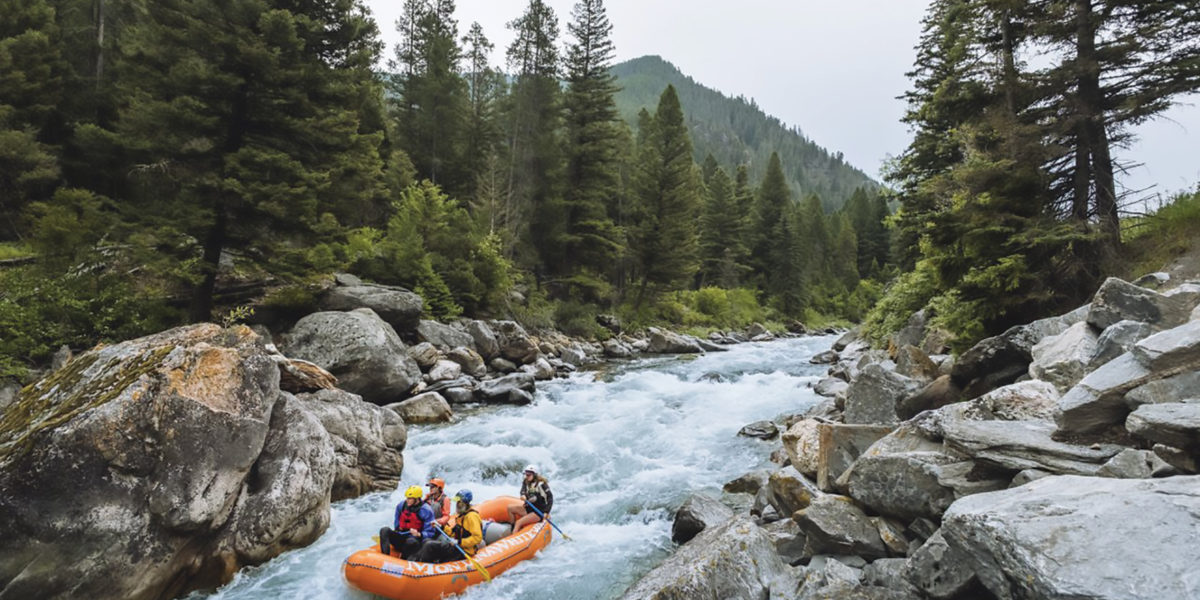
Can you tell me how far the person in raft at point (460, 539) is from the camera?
6691mm

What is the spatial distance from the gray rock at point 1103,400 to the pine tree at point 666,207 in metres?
28.9

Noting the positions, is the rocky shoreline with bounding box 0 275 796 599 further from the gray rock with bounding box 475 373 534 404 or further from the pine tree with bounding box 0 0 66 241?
the pine tree with bounding box 0 0 66 241

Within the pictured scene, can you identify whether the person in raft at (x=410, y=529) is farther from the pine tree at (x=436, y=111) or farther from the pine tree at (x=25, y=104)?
the pine tree at (x=436, y=111)

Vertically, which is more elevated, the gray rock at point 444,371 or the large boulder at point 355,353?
the large boulder at point 355,353

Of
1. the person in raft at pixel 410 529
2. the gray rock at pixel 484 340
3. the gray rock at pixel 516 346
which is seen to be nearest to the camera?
→ the person in raft at pixel 410 529

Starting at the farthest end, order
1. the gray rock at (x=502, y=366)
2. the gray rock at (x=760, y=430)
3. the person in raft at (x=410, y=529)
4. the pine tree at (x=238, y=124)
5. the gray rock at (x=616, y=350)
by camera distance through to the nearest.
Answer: the gray rock at (x=616, y=350) → the gray rock at (x=502, y=366) → the pine tree at (x=238, y=124) → the gray rock at (x=760, y=430) → the person in raft at (x=410, y=529)

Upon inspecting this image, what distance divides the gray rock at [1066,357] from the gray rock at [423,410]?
38.4 ft

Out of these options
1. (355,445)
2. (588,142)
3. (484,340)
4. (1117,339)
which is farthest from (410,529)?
(588,142)

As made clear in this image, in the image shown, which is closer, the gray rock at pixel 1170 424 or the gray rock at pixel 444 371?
the gray rock at pixel 1170 424

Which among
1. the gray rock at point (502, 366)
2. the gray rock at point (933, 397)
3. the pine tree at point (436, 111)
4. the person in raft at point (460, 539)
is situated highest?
the pine tree at point (436, 111)

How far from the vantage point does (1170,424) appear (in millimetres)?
3510

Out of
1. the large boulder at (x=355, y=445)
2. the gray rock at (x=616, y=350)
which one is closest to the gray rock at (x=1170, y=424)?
the large boulder at (x=355, y=445)

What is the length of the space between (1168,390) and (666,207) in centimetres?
3007

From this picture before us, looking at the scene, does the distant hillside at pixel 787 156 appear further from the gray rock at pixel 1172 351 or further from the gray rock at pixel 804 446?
the gray rock at pixel 1172 351
